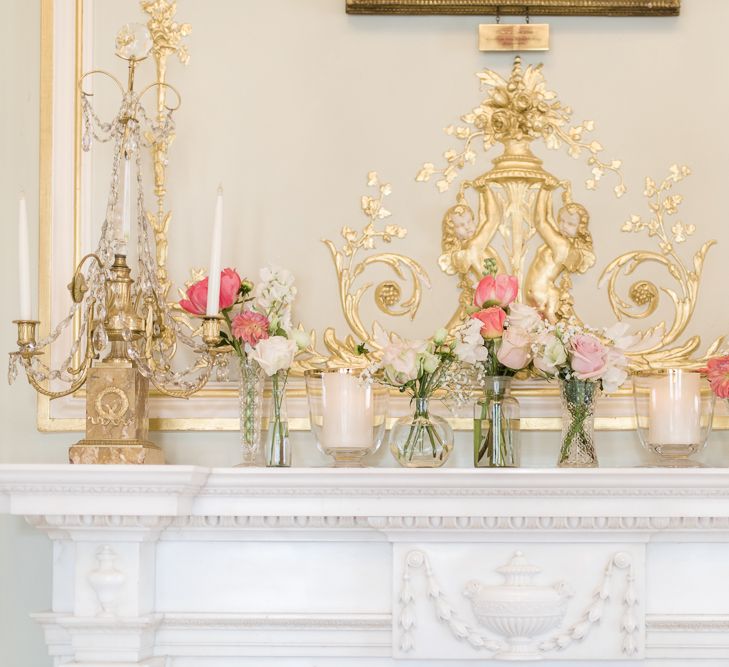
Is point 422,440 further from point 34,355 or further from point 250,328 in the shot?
point 34,355

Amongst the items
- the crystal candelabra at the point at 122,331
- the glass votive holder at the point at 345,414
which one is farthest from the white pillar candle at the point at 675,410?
the crystal candelabra at the point at 122,331

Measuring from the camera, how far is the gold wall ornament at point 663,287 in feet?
7.19

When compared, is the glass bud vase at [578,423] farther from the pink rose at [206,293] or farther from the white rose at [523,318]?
the pink rose at [206,293]

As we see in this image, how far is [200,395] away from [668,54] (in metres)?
1.13

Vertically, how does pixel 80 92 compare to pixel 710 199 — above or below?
above

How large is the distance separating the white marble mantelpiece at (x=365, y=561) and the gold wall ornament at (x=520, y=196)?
42 centimetres

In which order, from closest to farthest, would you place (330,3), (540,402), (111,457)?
(111,457)
(540,402)
(330,3)

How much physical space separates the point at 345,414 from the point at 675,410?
0.57m

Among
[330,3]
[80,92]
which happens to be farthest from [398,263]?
[80,92]

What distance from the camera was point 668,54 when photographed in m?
2.27

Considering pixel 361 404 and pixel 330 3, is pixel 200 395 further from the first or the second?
pixel 330 3

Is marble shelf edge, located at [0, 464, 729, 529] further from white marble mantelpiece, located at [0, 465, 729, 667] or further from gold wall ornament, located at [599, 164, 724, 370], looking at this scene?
gold wall ornament, located at [599, 164, 724, 370]

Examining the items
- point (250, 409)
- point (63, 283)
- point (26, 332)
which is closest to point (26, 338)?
point (26, 332)

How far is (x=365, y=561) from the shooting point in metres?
2.06
